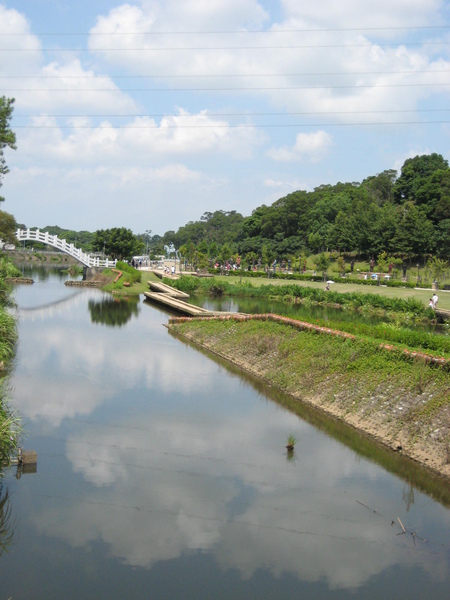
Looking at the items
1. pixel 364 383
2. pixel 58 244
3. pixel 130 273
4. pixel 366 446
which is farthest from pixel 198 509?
pixel 58 244

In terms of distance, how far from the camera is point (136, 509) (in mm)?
10750

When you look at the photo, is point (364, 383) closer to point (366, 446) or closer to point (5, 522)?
point (366, 446)

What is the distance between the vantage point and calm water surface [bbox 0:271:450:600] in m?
8.95

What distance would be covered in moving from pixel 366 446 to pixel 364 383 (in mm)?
2781

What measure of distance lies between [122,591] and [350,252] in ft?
276

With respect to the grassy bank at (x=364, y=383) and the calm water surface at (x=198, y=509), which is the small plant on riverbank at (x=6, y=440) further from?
the grassy bank at (x=364, y=383)

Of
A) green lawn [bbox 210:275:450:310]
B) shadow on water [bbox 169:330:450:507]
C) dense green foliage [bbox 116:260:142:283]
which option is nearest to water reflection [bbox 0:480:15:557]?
shadow on water [bbox 169:330:450:507]

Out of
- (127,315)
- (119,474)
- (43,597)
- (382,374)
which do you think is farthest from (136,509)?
(127,315)

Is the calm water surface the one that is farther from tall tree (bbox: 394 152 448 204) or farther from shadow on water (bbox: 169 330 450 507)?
tall tree (bbox: 394 152 448 204)

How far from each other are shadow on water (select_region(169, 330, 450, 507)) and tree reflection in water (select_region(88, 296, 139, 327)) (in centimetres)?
1555

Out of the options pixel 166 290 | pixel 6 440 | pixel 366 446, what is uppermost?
pixel 166 290

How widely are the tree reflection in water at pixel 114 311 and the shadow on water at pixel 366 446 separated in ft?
51.0

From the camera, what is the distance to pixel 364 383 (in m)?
17.0

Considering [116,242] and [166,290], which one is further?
[116,242]
